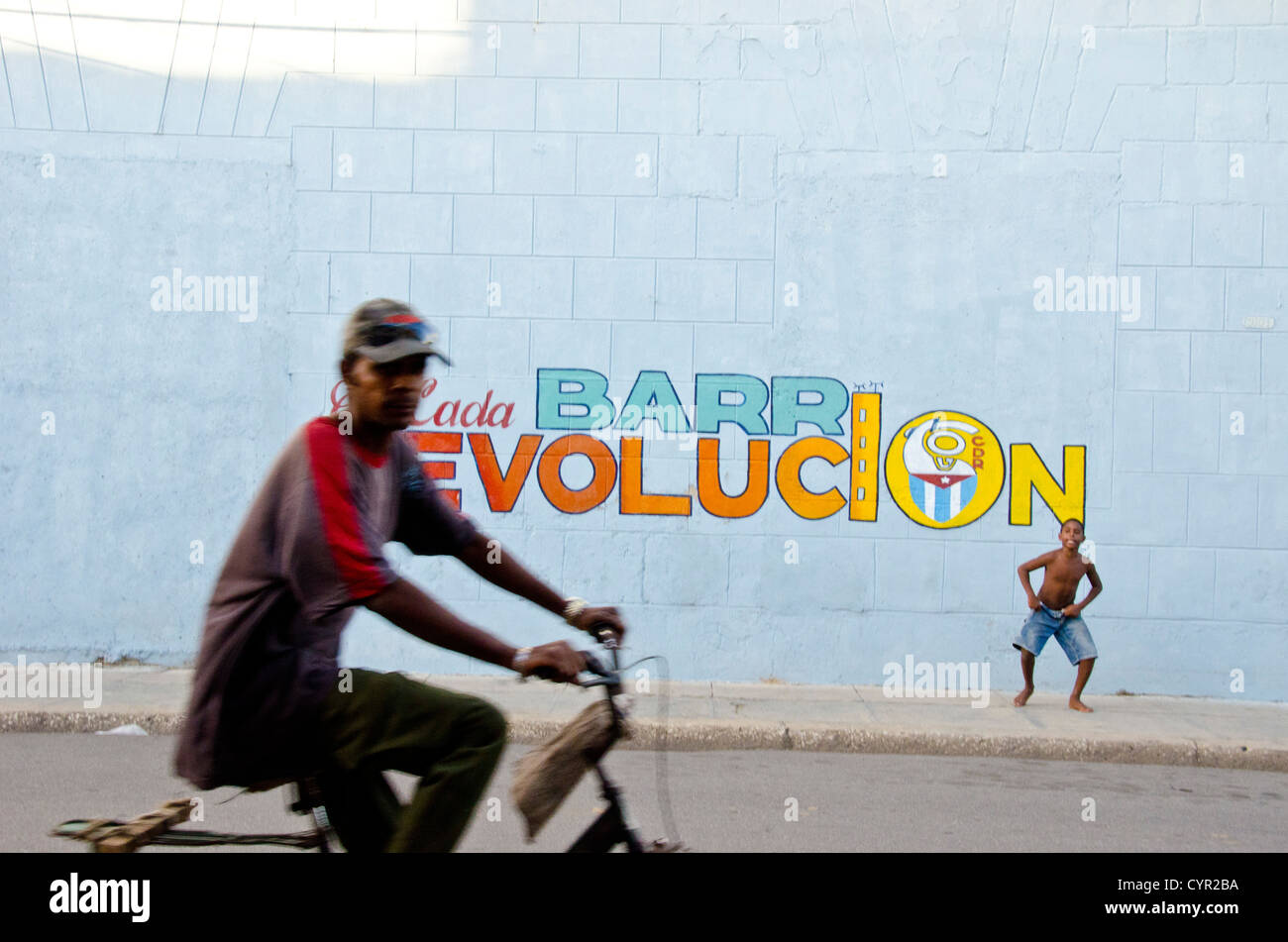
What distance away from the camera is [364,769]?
2.78 metres

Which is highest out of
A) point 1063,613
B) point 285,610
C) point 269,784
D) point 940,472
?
point 940,472

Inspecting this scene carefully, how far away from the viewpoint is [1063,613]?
847 cm

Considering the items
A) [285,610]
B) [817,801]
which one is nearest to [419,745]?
[285,610]

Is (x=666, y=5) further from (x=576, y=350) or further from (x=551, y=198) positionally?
(x=576, y=350)

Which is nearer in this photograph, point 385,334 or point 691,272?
point 385,334

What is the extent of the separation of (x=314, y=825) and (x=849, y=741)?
202 inches

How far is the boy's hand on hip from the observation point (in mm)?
2641

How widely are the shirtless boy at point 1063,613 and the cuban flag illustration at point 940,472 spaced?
2.58ft

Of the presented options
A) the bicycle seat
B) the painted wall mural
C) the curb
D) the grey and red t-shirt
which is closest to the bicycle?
the bicycle seat

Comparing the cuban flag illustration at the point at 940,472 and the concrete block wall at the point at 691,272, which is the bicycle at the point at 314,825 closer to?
the concrete block wall at the point at 691,272

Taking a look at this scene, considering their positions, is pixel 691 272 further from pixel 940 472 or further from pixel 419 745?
pixel 419 745

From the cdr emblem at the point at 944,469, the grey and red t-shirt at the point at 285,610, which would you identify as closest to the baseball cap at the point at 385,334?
the grey and red t-shirt at the point at 285,610
